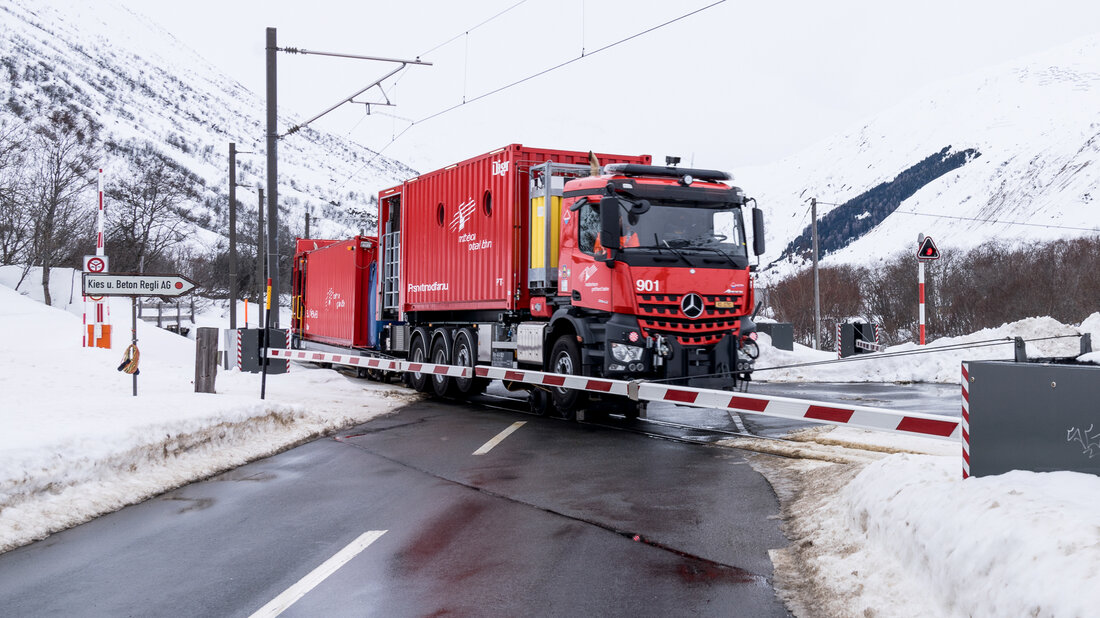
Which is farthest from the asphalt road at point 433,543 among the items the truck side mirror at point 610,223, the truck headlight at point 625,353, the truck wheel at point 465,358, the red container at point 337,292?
the red container at point 337,292

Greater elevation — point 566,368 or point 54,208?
point 54,208

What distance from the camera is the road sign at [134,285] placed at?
38.5ft

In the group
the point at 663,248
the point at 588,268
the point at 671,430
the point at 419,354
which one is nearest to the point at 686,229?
the point at 663,248

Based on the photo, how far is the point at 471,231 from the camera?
15.7 m

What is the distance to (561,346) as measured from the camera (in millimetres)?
13250

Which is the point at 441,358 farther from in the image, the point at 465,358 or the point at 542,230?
the point at 542,230

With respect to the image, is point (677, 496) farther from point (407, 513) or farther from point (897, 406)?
point (897, 406)

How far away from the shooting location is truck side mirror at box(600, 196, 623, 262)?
11.7 m

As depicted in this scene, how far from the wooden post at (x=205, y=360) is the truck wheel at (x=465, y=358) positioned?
4.50m

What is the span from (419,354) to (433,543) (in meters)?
12.5

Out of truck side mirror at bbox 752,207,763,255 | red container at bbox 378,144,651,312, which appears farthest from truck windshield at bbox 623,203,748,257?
red container at bbox 378,144,651,312

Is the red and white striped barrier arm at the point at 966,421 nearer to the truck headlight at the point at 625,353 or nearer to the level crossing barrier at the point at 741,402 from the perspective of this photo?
the level crossing barrier at the point at 741,402

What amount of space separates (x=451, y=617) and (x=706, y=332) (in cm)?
807

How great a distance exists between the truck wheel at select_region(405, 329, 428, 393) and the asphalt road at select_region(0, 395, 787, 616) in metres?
8.16
